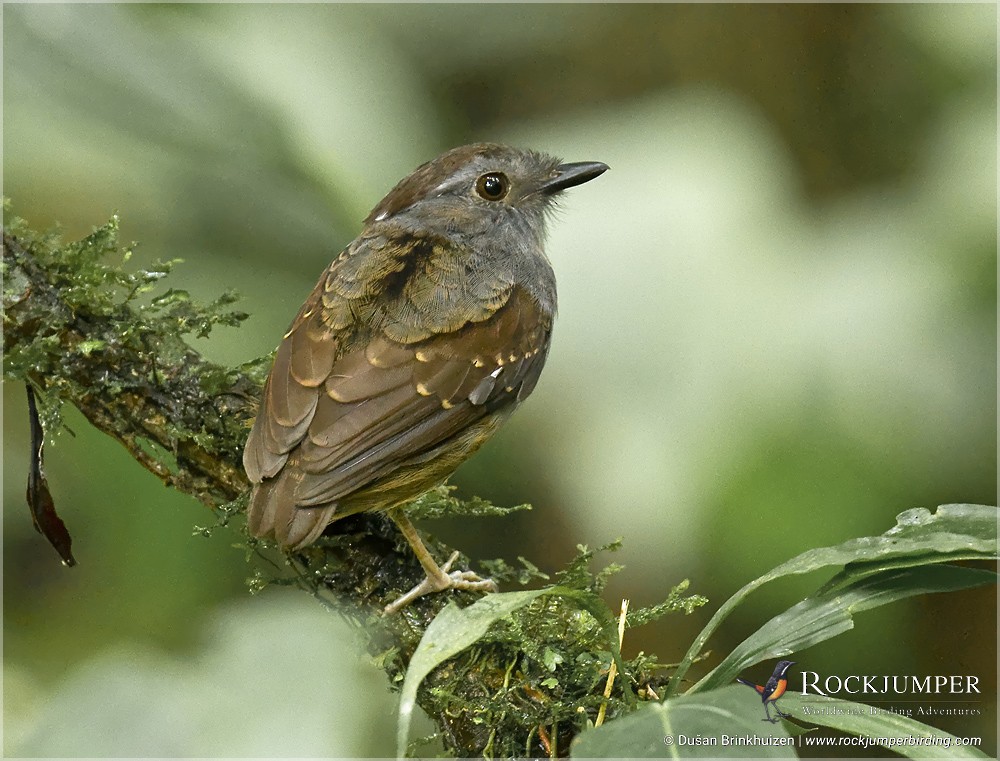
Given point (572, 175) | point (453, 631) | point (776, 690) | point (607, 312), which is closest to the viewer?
point (453, 631)

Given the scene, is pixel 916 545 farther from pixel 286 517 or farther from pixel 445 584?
pixel 286 517

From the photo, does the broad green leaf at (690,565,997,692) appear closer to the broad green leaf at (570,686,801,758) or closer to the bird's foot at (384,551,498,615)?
the broad green leaf at (570,686,801,758)

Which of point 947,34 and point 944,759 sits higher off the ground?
point 947,34

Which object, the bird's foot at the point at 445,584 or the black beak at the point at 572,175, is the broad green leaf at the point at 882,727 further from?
the black beak at the point at 572,175

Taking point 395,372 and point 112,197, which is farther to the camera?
point 112,197

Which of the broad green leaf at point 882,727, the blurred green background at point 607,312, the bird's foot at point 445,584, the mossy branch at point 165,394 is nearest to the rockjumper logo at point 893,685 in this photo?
the blurred green background at point 607,312

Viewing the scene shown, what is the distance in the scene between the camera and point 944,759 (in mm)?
1711

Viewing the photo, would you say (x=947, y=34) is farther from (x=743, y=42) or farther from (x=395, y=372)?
(x=395, y=372)

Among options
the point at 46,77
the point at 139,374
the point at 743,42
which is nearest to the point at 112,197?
the point at 46,77

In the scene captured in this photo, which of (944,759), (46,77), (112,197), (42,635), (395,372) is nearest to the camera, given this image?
(944,759)

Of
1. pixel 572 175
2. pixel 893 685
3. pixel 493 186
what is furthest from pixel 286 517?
pixel 893 685

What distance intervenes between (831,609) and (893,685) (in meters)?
1.52

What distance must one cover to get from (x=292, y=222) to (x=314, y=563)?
110 centimetres

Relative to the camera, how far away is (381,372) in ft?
8.68
